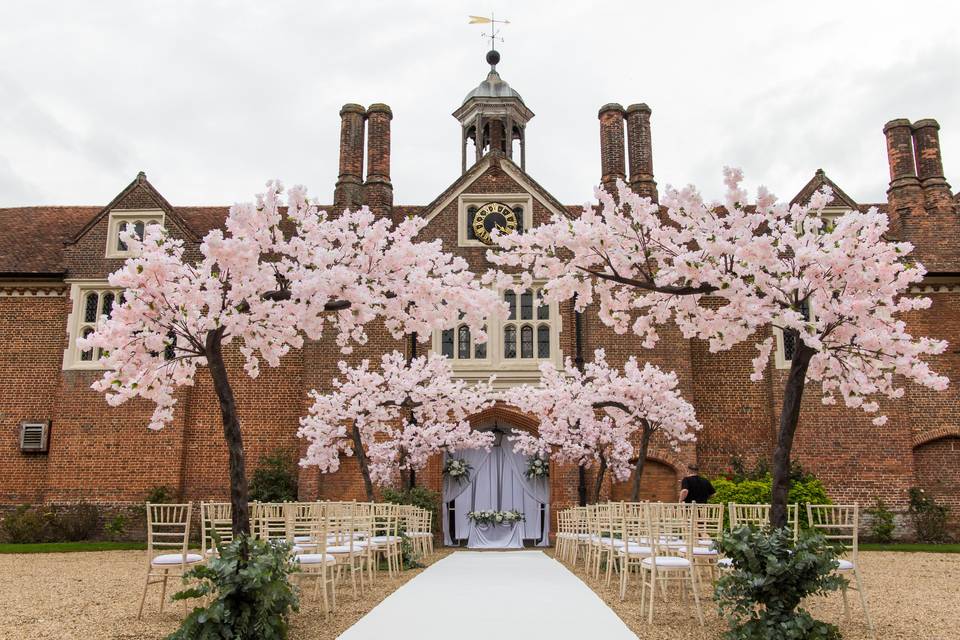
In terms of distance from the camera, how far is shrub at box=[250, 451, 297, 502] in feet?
63.3

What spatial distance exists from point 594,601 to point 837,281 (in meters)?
4.10

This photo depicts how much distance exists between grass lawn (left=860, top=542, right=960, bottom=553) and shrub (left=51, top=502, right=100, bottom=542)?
1762 centimetres

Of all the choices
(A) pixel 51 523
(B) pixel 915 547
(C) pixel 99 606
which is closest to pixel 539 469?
→ (B) pixel 915 547

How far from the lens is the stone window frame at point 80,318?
20109 mm

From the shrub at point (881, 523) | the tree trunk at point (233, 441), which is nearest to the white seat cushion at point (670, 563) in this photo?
the tree trunk at point (233, 441)

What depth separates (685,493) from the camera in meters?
12.9

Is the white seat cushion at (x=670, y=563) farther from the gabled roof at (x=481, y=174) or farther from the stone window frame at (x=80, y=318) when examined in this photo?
the stone window frame at (x=80, y=318)

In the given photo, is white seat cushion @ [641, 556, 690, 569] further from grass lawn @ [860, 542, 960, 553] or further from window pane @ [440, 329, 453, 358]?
window pane @ [440, 329, 453, 358]

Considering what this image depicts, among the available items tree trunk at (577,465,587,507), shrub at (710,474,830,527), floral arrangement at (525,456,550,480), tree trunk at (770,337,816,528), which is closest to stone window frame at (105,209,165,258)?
floral arrangement at (525,456,550,480)

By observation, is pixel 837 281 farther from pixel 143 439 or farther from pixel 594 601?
pixel 143 439

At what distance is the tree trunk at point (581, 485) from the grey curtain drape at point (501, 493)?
136cm

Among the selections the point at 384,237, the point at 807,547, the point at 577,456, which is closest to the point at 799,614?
the point at 807,547

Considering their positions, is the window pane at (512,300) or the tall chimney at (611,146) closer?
the window pane at (512,300)

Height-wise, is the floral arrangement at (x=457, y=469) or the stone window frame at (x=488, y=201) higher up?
the stone window frame at (x=488, y=201)
